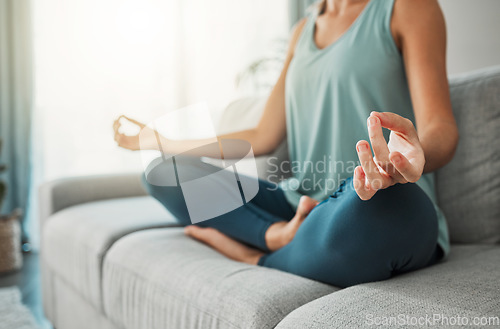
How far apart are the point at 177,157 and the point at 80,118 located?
2.06 m

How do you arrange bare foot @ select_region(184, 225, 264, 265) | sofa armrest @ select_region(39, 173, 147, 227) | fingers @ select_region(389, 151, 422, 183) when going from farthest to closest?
sofa armrest @ select_region(39, 173, 147, 227), bare foot @ select_region(184, 225, 264, 265), fingers @ select_region(389, 151, 422, 183)

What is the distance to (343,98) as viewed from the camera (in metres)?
0.76

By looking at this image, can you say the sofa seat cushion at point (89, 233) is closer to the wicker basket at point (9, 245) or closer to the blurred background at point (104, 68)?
the wicker basket at point (9, 245)

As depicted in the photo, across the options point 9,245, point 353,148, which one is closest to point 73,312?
point 353,148

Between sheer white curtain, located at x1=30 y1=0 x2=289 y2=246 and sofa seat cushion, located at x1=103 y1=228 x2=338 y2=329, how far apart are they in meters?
1.47

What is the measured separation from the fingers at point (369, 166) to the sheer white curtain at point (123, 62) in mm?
1852

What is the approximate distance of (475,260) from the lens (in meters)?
0.68

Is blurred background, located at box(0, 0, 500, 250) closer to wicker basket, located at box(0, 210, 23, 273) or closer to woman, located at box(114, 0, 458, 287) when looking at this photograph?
wicker basket, located at box(0, 210, 23, 273)

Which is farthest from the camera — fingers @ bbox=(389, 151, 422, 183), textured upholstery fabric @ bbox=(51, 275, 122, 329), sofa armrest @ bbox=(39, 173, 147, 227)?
sofa armrest @ bbox=(39, 173, 147, 227)

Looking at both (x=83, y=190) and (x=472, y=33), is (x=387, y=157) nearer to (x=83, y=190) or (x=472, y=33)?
(x=83, y=190)

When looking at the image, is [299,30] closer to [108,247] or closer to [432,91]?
[432,91]

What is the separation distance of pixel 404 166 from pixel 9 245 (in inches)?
82.9

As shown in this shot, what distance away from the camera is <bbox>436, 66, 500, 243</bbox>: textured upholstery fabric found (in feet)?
2.77

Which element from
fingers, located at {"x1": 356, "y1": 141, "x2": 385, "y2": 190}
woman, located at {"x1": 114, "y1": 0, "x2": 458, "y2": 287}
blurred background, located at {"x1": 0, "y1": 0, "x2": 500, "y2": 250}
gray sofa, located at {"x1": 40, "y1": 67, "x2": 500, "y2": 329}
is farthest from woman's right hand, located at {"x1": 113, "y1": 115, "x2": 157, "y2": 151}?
blurred background, located at {"x1": 0, "y1": 0, "x2": 500, "y2": 250}
